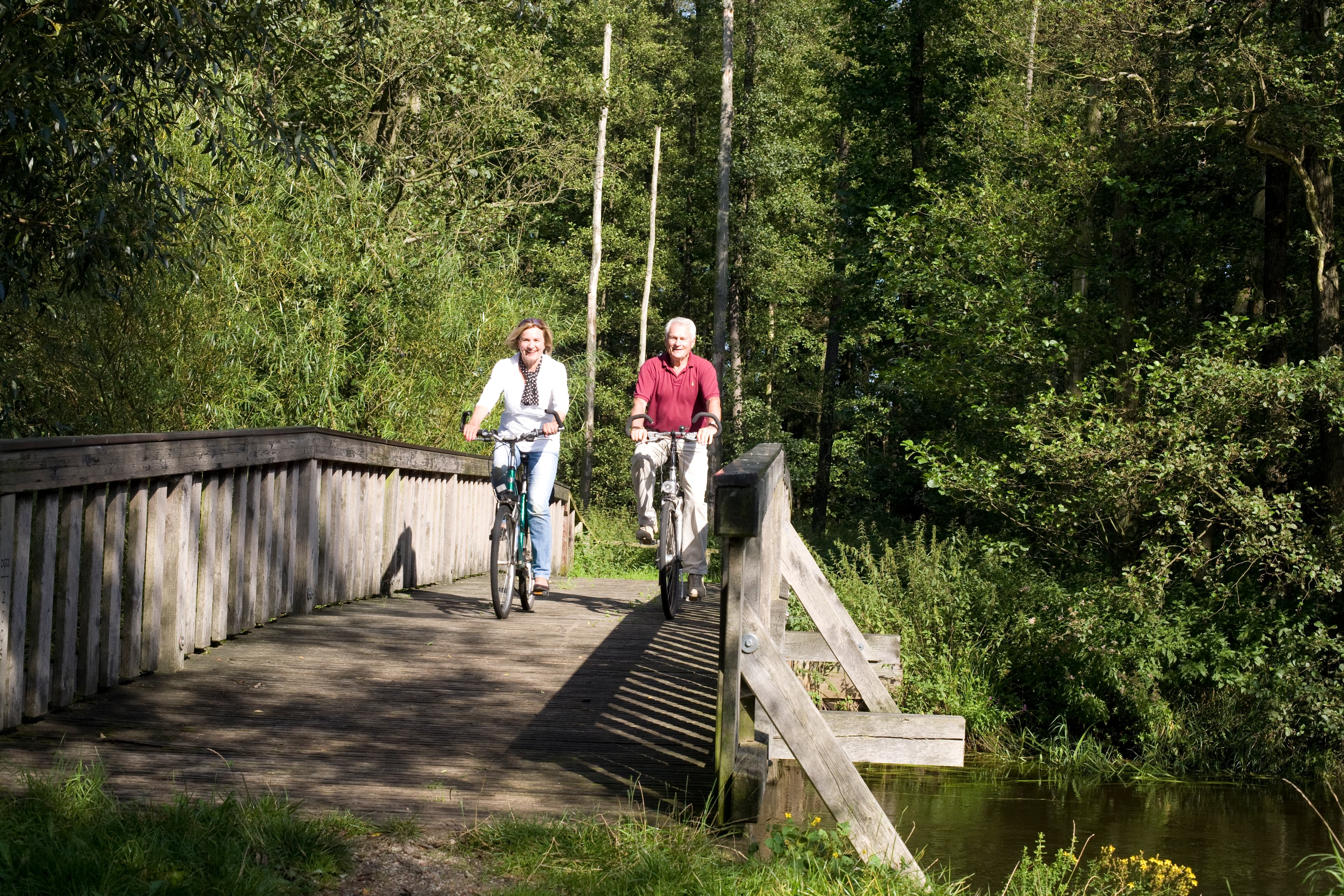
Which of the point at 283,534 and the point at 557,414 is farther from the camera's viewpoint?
the point at 557,414

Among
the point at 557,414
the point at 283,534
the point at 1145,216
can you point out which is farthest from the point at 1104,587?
the point at 283,534

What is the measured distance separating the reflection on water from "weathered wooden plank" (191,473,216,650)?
296cm

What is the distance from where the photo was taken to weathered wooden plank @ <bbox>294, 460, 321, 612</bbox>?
7.27 metres

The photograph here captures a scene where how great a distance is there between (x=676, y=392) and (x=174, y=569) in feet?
11.1

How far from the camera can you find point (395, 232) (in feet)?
45.9

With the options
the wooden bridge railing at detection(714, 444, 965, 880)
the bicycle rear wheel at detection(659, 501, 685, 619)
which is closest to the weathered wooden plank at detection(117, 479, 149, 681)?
the wooden bridge railing at detection(714, 444, 965, 880)

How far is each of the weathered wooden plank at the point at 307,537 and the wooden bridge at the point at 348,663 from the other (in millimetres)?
16

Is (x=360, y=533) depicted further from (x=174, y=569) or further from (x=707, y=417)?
(x=174, y=569)

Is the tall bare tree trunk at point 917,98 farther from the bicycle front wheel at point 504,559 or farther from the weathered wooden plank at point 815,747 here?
the weathered wooden plank at point 815,747

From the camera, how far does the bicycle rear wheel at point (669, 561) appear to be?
7988mm

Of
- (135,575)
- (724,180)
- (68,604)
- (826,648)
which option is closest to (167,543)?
(135,575)

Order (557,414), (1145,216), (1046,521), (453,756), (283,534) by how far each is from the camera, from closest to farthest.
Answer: (453,756) → (283,534) → (557,414) → (1046,521) → (1145,216)

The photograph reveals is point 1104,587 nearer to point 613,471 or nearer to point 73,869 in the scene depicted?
point 73,869

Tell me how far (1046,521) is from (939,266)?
186 inches
